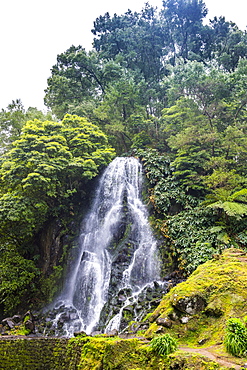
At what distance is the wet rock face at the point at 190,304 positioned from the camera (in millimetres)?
4480

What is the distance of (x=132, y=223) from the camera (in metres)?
12.1

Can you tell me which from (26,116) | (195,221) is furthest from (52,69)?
(195,221)

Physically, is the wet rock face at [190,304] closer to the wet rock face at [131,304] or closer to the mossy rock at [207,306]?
the mossy rock at [207,306]

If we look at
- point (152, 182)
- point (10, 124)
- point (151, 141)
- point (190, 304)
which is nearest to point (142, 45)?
point (151, 141)

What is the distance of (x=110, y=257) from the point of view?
10969mm

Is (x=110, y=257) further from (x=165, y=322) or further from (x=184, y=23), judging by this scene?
(x=184, y=23)

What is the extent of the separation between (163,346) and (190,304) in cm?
157

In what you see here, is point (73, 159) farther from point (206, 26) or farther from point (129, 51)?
point (206, 26)

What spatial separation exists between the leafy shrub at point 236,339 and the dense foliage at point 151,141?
5630 millimetres

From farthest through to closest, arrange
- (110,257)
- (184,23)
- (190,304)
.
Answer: (184,23), (110,257), (190,304)

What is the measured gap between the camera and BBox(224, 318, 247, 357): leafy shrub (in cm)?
293

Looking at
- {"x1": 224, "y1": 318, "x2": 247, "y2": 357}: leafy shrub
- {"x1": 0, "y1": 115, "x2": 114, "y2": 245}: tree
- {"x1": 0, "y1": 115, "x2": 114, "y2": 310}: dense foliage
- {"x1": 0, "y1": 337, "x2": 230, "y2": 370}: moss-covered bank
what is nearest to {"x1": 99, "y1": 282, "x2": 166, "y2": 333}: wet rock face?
{"x1": 0, "y1": 337, "x2": 230, "y2": 370}: moss-covered bank

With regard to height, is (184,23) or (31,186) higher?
(184,23)

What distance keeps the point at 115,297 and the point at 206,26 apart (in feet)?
94.4
